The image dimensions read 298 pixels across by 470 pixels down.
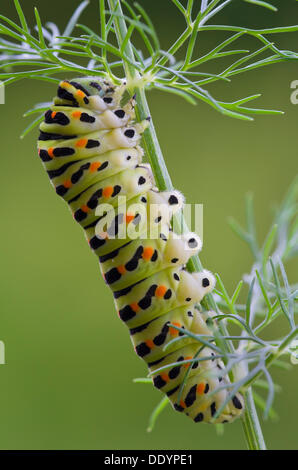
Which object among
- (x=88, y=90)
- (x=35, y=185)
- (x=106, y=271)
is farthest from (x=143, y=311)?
(x=35, y=185)

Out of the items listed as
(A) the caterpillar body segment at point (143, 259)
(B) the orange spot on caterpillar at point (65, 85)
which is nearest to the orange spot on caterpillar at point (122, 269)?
(A) the caterpillar body segment at point (143, 259)

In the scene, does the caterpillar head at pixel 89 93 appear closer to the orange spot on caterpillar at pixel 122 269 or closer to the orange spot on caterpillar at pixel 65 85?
the orange spot on caterpillar at pixel 65 85

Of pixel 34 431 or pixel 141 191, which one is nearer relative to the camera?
pixel 141 191

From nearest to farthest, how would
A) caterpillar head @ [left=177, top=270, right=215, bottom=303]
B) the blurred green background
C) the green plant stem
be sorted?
1. the green plant stem
2. caterpillar head @ [left=177, top=270, right=215, bottom=303]
3. the blurred green background

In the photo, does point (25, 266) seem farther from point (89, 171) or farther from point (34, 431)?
point (89, 171)

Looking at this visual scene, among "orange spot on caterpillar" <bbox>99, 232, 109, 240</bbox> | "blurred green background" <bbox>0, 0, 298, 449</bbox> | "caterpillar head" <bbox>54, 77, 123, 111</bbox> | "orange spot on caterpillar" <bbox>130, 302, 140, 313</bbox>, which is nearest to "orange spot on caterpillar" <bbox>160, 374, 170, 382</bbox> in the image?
"orange spot on caterpillar" <bbox>130, 302, 140, 313</bbox>

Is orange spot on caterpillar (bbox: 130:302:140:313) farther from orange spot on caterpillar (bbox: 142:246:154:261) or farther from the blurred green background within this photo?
the blurred green background

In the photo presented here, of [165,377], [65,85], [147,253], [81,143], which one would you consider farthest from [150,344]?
[65,85]
